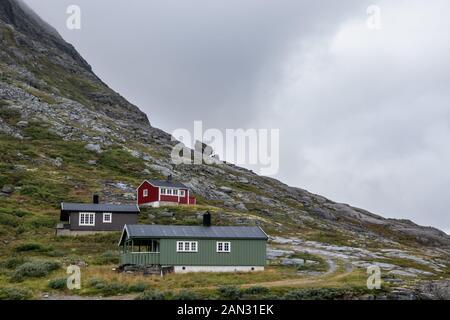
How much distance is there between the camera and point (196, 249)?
169ft

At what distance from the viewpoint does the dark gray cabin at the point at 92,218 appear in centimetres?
7250

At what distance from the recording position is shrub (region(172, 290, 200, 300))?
36.9m

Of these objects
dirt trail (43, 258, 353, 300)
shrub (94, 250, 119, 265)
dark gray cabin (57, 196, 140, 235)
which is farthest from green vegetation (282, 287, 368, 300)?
dark gray cabin (57, 196, 140, 235)

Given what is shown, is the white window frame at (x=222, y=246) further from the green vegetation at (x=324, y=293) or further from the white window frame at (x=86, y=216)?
the white window frame at (x=86, y=216)

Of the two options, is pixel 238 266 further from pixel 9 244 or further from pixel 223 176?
pixel 223 176

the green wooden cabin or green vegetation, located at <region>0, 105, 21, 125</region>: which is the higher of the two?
green vegetation, located at <region>0, 105, 21, 125</region>

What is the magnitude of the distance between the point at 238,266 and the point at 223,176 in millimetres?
85546

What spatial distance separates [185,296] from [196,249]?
1452cm

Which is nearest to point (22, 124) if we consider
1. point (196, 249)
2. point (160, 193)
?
point (160, 193)

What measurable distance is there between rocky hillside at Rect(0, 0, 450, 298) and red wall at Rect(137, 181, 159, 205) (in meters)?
2.24

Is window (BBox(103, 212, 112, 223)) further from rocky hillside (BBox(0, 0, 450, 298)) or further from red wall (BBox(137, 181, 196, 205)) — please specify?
red wall (BBox(137, 181, 196, 205))

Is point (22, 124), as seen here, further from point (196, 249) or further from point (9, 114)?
point (196, 249)
